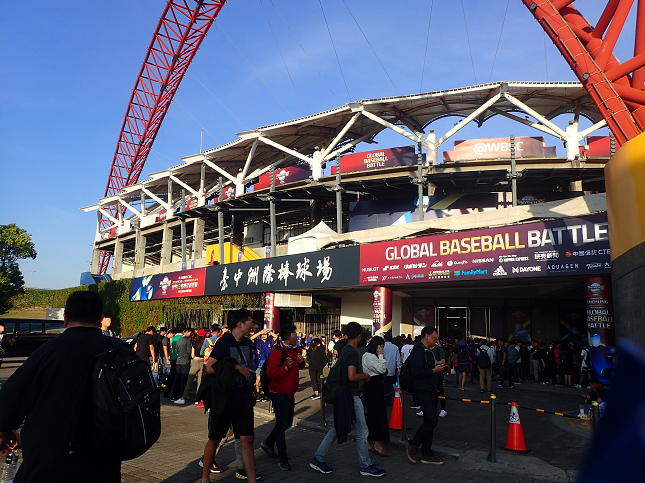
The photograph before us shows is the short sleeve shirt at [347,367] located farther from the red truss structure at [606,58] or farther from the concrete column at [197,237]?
the concrete column at [197,237]

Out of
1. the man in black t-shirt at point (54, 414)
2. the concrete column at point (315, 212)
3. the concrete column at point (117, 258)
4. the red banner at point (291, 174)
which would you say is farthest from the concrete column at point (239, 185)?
the man in black t-shirt at point (54, 414)

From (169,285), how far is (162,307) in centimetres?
200

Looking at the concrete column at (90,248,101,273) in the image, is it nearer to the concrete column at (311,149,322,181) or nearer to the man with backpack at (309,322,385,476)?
the concrete column at (311,149,322,181)

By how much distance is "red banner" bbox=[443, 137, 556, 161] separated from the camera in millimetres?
22734

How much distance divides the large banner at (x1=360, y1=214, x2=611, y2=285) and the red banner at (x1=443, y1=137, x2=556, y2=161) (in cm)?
747

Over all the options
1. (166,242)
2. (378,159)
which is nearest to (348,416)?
(378,159)

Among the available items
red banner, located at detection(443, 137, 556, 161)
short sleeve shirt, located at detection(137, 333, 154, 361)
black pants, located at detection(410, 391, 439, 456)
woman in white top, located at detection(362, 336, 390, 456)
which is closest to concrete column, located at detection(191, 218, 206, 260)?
red banner, located at detection(443, 137, 556, 161)

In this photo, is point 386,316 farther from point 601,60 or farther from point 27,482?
point 27,482

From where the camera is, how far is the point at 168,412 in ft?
34.6

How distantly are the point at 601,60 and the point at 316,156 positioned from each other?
62.5ft

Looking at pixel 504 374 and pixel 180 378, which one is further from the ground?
pixel 180 378

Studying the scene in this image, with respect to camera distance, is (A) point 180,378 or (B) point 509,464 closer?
(B) point 509,464

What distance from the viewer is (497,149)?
23.2 metres

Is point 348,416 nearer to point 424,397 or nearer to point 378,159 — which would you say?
point 424,397
